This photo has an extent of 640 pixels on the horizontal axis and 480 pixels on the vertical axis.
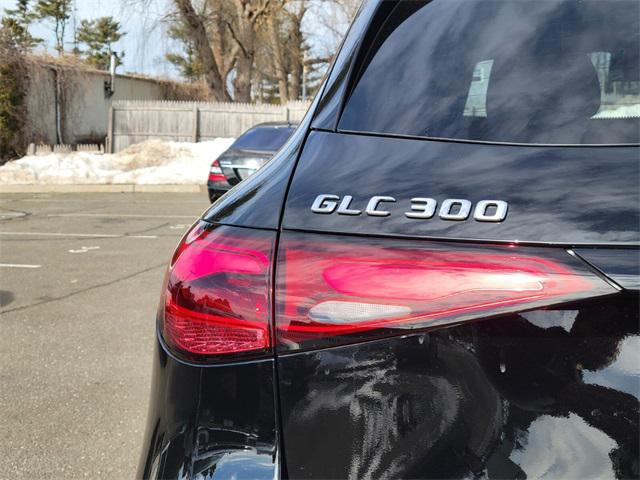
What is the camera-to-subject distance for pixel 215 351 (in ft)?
3.83

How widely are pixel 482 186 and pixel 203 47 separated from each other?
87.6 ft

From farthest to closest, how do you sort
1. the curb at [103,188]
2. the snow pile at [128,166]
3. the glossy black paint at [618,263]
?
the snow pile at [128,166], the curb at [103,188], the glossy black paint at [618,263]

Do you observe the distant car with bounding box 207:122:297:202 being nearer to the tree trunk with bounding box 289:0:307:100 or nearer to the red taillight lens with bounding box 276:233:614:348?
the red taillight lens with bounding box 276:233:614:348

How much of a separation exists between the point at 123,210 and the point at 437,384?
11.6m

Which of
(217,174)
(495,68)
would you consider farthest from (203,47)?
(495,68)

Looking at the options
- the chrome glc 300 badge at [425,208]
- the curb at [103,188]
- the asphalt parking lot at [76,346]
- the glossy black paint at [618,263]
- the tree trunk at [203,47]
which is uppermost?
the tree trunk at [203,47]

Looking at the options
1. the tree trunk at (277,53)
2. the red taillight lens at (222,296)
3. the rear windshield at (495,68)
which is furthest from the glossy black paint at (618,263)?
the tree trunk at (277,53)

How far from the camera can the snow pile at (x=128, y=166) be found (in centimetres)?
1666

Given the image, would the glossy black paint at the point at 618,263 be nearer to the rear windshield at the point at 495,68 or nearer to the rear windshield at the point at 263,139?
the rear windshield at the point at 495,68

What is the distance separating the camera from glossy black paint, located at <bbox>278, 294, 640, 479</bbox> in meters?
0.97

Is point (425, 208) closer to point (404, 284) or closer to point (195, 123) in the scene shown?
point (404, 284)

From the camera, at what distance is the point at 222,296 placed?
46.4 inches

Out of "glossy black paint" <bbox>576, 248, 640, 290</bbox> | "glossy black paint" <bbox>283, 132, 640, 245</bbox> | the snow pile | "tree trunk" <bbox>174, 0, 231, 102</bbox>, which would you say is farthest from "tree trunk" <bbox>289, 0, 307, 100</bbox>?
"glossy black paint" <bbox>576, 248, 640, 290</bbox>

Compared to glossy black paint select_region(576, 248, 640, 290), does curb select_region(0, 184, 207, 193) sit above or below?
below
